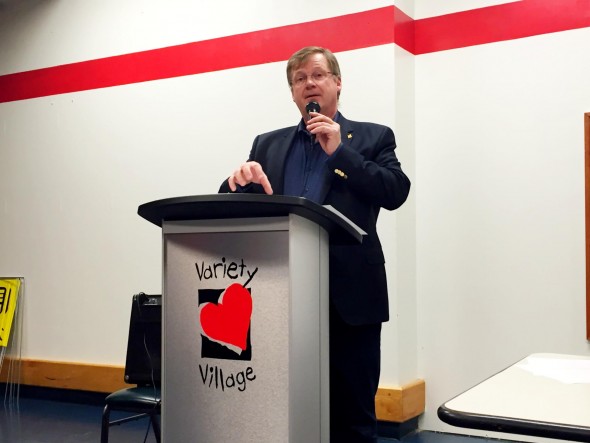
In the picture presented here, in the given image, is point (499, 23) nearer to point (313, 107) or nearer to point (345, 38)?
point (345, 38)

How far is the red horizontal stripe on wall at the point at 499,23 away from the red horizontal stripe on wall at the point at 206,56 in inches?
10.6

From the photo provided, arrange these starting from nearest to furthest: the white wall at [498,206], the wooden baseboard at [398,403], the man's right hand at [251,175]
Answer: the man's right hand at [251,175], the white wall at [498,206], the wooden baseboard at [398,403]

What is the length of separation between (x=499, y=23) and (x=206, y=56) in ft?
5.72

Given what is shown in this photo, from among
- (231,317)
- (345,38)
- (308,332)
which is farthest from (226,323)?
(345,38)

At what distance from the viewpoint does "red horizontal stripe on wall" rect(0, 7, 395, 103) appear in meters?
3.60

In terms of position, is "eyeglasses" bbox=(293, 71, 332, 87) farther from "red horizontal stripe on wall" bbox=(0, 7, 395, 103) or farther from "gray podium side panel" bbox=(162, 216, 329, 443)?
"red horizontal stripe on wall" bbox=(0, 7, 395, 103)

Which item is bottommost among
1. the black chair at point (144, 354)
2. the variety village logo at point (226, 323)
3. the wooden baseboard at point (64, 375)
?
the wooden baseboard at point (64, 375)

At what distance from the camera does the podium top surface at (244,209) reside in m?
1.31

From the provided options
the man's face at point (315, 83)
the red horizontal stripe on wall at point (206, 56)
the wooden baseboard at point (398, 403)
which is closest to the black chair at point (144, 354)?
the wooden baseboard at point (398, 403)

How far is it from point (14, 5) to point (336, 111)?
3978mm

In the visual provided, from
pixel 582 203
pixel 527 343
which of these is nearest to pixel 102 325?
pixel 527 343

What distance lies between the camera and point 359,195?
70.8 inches

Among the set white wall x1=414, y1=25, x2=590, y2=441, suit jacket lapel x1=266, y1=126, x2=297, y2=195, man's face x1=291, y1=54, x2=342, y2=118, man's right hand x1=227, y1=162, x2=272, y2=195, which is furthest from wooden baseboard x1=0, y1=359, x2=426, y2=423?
man's right hand x1=227, y1=162, x2=272, y2=195

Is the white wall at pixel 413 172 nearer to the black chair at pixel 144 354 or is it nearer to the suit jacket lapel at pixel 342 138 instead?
the black chair at pixel 144 354
